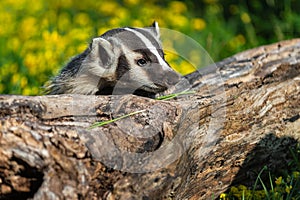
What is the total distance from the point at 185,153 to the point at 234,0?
4.87m

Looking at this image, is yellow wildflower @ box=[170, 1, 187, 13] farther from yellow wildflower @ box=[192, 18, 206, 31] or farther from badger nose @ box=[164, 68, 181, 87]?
badger nose @ box=[164, 68, 181, 87]

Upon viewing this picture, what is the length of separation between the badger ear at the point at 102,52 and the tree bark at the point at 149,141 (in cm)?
59

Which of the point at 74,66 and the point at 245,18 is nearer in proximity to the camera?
the point at 74,66

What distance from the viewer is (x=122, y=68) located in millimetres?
4180

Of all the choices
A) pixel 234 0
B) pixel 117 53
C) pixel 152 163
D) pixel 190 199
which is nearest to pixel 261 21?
pixel 234 0

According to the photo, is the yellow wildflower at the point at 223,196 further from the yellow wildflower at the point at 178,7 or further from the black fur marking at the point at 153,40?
the yellow wildflower at the point at 178,7

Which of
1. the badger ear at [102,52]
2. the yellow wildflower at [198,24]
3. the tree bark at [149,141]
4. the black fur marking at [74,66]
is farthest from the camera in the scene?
the yellow wildflower at [198,24]

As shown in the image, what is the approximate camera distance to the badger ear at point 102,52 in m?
4.20

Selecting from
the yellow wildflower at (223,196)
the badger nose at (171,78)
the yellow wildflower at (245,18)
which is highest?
the yellow wildflower at (245,18)

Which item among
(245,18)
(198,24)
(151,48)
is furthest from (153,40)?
(245,18)

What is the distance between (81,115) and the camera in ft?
9.93

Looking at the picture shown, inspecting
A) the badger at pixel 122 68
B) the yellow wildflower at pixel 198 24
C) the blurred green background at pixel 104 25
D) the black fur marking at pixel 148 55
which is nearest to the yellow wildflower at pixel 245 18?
the blurred green background at pixel 104 25

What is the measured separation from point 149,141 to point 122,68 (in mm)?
1337

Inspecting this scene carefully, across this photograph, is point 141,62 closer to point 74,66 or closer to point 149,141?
point 74,66
